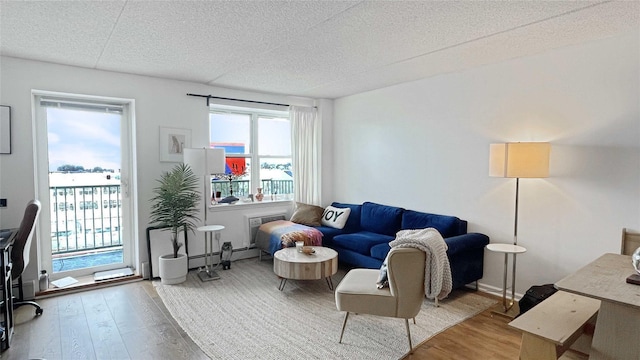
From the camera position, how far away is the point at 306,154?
215 inches

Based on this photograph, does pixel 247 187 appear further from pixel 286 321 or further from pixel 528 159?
pixel 528 159

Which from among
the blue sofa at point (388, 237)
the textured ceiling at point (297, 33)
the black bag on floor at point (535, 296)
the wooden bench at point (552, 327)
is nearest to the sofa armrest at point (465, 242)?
the blue sofa at point (388, 237)

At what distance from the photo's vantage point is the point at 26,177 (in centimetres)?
350

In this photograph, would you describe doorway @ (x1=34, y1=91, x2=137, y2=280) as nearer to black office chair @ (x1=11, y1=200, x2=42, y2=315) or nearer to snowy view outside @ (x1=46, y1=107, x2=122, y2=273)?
snowy view outside @ (x1=46, y1=107, x2=122, y2=273)

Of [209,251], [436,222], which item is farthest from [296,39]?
[209,251]

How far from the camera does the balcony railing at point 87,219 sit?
4336 millimetres

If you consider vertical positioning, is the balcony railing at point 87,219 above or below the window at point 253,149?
below

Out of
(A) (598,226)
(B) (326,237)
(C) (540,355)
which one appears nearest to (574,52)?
(A) (598,226)

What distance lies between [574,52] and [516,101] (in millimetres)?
594

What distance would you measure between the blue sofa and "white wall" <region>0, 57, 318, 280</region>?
1383 mm

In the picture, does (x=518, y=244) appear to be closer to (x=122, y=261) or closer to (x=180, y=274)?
(x=180, y=274)

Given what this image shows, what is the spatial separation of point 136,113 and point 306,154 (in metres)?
2.41

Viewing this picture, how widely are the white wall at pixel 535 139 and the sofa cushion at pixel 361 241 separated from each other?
63 centimetres

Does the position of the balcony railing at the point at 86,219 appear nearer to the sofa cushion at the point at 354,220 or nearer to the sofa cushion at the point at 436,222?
the sofa cushion at the point at 354,220
